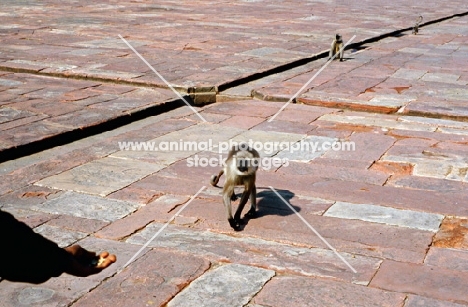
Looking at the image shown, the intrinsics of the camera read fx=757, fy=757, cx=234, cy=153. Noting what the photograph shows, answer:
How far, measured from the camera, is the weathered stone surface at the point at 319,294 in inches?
165

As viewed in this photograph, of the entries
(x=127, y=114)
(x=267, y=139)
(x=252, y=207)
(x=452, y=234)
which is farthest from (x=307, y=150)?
(x=452, y=234)

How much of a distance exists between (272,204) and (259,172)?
86 centimetres

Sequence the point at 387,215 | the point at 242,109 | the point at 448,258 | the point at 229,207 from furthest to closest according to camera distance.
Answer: the point at 242,109
the point at 387,215
the point at 229,207
the point at 448,258

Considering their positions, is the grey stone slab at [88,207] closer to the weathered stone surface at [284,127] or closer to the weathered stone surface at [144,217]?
the weathered stone surface at [144,217]

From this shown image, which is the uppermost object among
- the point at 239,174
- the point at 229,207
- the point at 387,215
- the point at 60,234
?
the point at 239,174

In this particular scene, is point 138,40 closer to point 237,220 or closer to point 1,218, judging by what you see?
point 237,220

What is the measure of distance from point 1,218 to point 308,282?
8.97 ft

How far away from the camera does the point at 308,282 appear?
4.45m

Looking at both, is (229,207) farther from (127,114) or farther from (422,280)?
(127,114)

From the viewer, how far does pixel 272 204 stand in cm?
579

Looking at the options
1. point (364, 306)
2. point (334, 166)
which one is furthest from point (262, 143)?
point (364, 306)

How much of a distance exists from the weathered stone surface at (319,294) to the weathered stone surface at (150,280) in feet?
1.59

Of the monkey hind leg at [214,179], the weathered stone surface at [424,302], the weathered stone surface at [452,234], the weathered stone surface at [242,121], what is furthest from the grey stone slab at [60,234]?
the weathered stone surface at [242,121]

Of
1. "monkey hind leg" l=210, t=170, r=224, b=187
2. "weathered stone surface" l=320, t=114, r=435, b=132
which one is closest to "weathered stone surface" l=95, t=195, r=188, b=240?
"monkey hind leg" l=210, t=170, r=224, b=187
